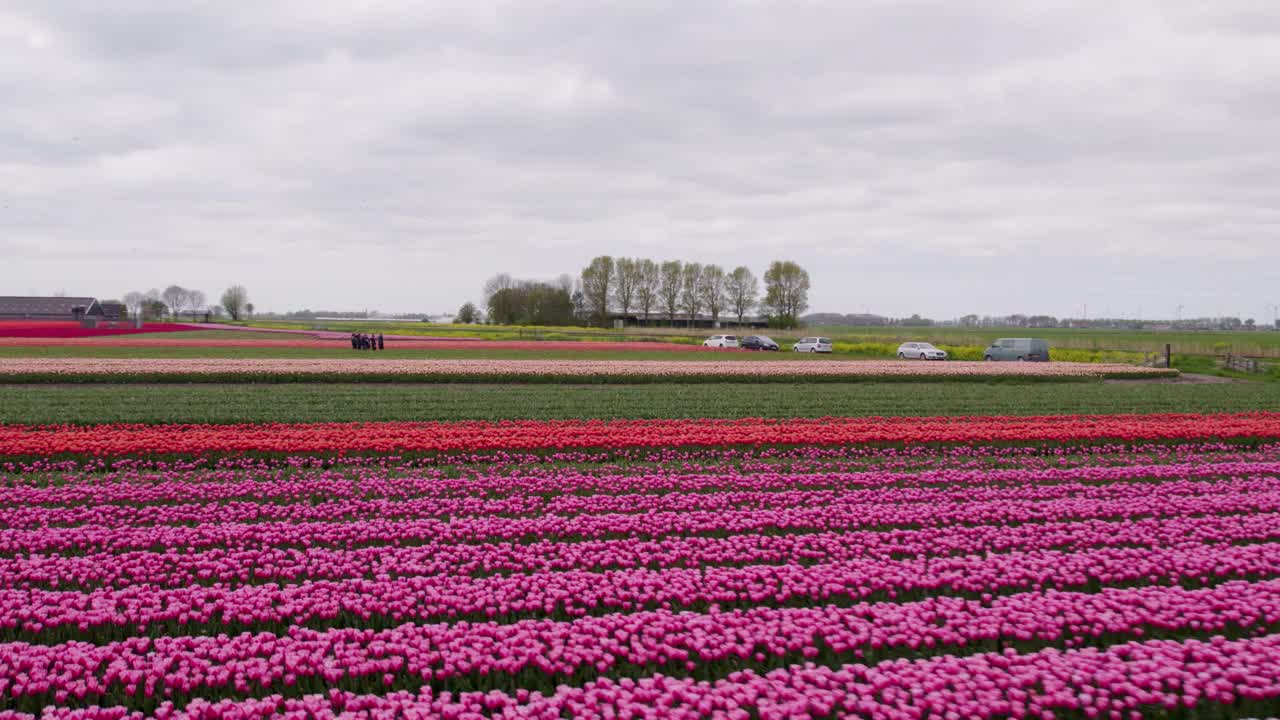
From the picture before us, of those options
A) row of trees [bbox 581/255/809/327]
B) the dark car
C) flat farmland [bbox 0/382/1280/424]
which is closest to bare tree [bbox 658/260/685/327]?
row of trees [bbox 581/255/809/327]

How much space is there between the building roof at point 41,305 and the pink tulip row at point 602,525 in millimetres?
117121

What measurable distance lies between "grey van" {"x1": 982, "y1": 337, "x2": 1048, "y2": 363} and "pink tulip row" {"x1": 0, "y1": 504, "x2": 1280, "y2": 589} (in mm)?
43261

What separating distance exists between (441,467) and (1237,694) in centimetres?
1037

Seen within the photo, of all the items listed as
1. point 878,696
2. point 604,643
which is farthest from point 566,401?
point 878,696

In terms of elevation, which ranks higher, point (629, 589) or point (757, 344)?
point (757, 344)

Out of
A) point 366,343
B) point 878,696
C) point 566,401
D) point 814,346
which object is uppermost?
point 814,346

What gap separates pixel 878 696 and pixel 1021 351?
50.0 meters

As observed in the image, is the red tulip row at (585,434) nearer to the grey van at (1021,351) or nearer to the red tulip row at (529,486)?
the red tulip row at (529,486)

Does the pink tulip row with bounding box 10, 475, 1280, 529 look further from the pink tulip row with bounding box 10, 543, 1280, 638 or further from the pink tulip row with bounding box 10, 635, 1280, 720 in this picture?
the pink tulip row with bounding box 10, 635, 1280, 720

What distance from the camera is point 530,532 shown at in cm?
881

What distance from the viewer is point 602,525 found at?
908 cm

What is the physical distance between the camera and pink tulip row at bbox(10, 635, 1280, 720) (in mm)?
4809

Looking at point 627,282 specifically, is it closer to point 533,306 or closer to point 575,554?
point 533,306

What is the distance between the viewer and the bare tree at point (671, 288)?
124438 millimetres
